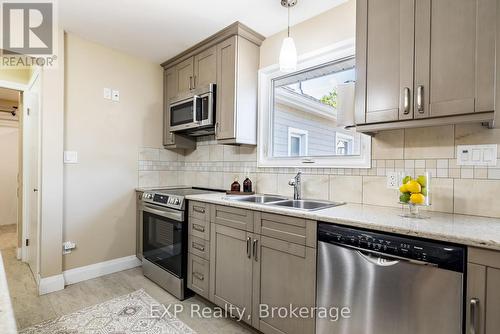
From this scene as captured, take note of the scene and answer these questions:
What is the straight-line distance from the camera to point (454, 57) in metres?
1.33

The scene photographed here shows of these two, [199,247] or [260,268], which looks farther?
[199,247]

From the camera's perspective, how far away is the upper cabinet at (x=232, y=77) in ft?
8.05

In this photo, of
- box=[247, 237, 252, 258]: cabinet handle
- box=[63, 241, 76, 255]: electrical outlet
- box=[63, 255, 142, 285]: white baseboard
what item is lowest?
box=[63, 255, 142, 285]: white baseboard

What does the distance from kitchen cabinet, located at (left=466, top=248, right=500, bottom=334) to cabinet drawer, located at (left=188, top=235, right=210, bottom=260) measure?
1654 millimetres

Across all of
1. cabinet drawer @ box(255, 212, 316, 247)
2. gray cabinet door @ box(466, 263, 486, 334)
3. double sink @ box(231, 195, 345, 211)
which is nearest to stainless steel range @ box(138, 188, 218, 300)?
double sink @ box(231, 195, 345, 211)

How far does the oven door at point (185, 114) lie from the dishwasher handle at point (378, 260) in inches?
78.1

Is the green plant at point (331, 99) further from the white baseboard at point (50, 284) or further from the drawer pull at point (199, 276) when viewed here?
the white baseboard at point (50, 284)

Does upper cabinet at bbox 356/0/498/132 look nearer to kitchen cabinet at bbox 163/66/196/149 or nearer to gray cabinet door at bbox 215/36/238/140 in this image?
gray cabinet door at bbox 215/36/238/140

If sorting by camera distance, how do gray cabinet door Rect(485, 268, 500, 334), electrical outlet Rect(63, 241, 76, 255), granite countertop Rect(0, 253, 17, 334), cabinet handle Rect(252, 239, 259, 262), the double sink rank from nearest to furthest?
granite countertop Rect(0, 253, 17, 334), gray cabinet door Rect(485, 268, 500, 334), cabinet handle Rect(252, 239, 259, 262), the double sink, electrical outlet Rect(63, 241, 76, 255)

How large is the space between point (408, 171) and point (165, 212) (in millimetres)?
2047

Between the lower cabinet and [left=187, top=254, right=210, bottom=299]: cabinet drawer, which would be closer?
the lower cabinet

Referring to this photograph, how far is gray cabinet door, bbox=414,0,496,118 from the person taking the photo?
1.25 meters

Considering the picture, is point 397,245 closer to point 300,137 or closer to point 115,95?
point 300,137

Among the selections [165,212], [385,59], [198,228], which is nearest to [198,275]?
[198,228]
